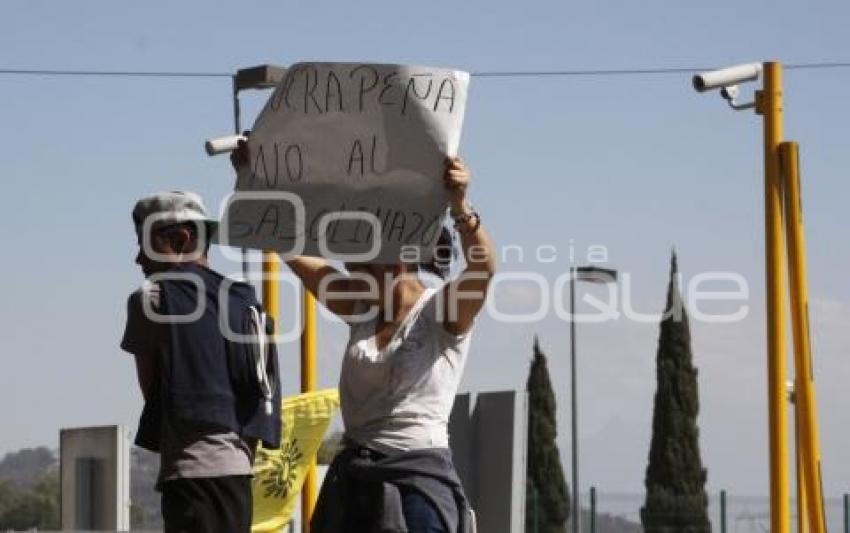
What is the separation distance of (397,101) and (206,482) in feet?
4.40

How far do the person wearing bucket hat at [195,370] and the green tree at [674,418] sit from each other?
39575mm

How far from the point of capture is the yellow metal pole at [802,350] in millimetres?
10391

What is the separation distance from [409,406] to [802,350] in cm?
464

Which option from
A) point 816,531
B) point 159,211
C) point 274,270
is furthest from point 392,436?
point 274,270

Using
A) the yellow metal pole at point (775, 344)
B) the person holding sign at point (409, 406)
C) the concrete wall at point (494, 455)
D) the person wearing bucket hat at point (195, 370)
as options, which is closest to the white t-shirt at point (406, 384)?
the person holding sign at point (409, 406)

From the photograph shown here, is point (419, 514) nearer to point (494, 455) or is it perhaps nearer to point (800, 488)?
point (494, 455)

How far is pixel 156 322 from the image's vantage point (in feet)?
23.0

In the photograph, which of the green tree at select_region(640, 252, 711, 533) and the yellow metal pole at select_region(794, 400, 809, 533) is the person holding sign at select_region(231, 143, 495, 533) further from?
the green tree at select_region(640, 252, 711, 533)

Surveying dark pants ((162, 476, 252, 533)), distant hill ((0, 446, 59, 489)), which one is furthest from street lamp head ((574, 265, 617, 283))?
distant hill ((0, 446, 59, 489))

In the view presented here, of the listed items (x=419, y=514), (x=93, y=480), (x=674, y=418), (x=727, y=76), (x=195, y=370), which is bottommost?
(x=419, y=514)

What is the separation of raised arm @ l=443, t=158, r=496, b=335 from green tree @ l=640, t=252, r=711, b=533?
4012 cm

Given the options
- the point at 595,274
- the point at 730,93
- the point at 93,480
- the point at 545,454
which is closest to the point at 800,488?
the point at 730,93

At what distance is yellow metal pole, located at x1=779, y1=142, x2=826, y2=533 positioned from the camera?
10391 millimetres

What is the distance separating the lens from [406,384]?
251 inches
